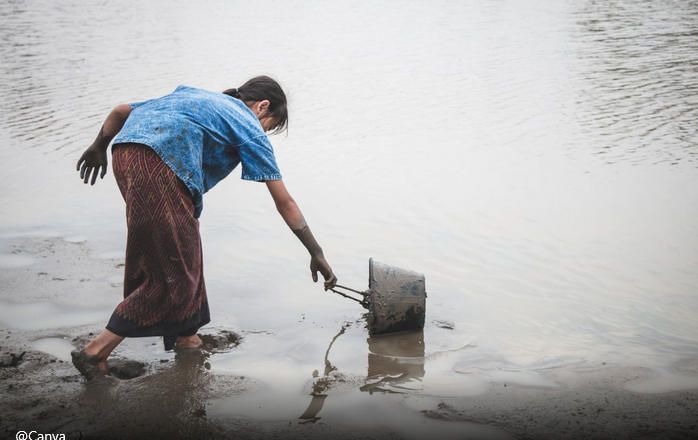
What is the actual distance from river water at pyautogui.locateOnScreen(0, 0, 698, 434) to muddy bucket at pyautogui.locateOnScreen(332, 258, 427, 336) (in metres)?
0.13

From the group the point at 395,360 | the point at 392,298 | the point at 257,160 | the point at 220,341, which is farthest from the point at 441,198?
the point at 257,160

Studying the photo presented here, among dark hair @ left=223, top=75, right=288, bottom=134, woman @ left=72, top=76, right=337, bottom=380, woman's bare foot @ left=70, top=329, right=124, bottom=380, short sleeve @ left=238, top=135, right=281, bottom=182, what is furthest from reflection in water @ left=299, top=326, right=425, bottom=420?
dark hair @ left=223, top=75, right=288, bottom=134

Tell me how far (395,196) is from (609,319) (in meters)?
2.73

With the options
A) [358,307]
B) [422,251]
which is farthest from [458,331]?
[422,251]

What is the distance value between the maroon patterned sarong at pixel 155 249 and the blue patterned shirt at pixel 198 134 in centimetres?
5

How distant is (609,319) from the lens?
382 centimetres

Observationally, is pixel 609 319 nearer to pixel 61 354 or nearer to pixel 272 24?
pixel 61 354

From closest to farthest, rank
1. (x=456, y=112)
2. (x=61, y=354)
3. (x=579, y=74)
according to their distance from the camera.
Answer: (x=61, y=354)
(x=456, y=112)
(x=579, y=74)

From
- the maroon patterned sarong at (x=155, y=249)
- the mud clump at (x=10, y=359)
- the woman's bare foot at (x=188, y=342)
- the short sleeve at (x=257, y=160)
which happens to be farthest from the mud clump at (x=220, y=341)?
the short sleeve at (x=257, y=160)

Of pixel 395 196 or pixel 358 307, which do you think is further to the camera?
pixel 395 196

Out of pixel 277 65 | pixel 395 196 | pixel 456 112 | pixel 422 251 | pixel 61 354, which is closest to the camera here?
pixel 61 354

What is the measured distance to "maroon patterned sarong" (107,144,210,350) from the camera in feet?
8.19

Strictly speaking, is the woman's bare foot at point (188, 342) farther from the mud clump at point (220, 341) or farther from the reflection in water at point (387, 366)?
the reflection in water at point (387, 366)

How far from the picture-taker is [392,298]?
11.0 ft
